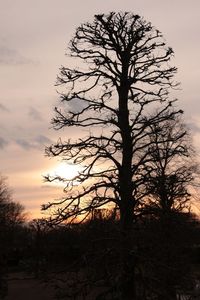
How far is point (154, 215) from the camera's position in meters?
17.7

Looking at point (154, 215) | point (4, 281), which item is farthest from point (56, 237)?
point (4, 281)

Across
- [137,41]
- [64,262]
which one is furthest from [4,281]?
[137,41]

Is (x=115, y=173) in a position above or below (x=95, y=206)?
above

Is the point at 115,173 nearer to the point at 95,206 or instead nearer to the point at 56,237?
the point at 95,206

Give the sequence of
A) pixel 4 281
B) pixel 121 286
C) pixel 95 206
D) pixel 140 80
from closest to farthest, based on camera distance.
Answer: pixel 121 286
pixel 95 206
pixel 140 80
pixel 4 281

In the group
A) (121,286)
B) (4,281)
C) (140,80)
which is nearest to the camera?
(121,286)

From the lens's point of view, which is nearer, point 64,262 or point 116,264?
point 116,264

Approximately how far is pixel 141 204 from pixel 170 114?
3249 millimetres

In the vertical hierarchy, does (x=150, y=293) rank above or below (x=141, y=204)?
below

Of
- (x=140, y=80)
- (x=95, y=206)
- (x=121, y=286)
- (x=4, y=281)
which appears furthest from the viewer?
(x=4, y=281)

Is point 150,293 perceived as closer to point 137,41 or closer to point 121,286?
point 121,286

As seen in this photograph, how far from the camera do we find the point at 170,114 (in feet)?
59.5

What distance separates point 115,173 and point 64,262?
3.86 meters

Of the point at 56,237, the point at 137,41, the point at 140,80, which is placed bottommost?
the point at 56,237
